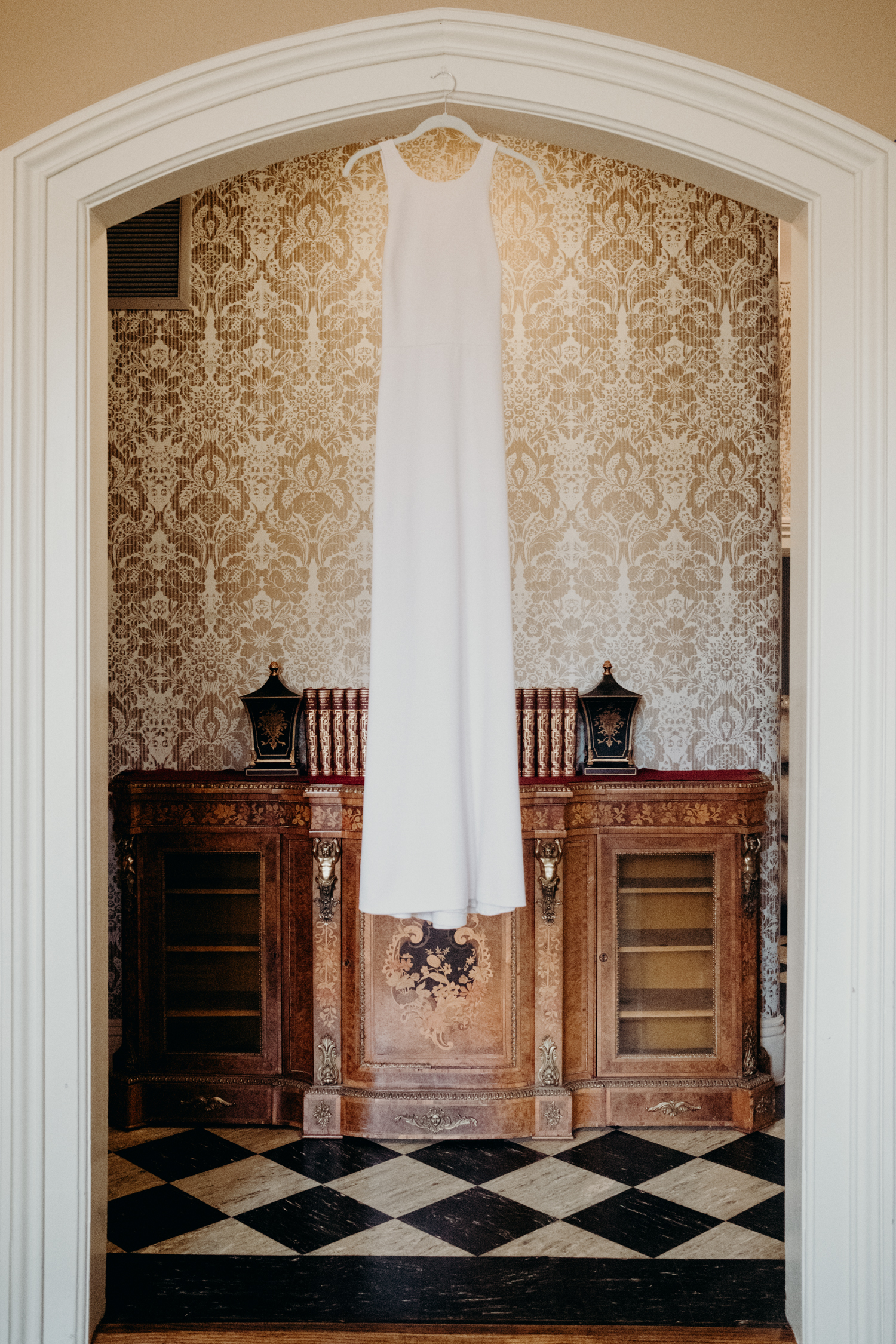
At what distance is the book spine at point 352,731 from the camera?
3535 millimetres

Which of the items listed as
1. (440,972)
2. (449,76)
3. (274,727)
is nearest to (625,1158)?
(440,972)

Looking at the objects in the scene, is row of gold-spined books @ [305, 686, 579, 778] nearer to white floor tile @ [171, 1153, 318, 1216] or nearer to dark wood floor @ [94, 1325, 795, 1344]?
white floor tile @ [171, 1153, 318, 1216]

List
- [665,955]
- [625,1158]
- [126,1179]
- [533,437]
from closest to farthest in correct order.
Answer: [126,1179], [625,1158], [665,955], [533,437]

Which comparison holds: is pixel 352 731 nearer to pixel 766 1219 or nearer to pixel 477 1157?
pixel 477 1157

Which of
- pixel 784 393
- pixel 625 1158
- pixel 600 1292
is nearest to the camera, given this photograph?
pixel 600 1292

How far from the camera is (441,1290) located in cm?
244

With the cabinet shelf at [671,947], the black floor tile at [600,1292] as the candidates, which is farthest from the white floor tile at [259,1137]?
the cabinet shelf at [671,947]

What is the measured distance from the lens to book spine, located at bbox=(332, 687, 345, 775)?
354 centimetres

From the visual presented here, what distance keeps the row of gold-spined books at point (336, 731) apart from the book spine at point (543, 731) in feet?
2.01

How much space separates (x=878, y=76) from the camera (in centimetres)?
212

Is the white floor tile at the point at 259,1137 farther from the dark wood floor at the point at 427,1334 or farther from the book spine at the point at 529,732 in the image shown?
the book spine at the point at 529,732

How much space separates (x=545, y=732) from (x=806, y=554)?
1532mm

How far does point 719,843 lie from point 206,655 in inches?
79.6

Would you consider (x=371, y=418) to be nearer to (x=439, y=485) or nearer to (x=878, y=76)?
(x=439, y=485)
